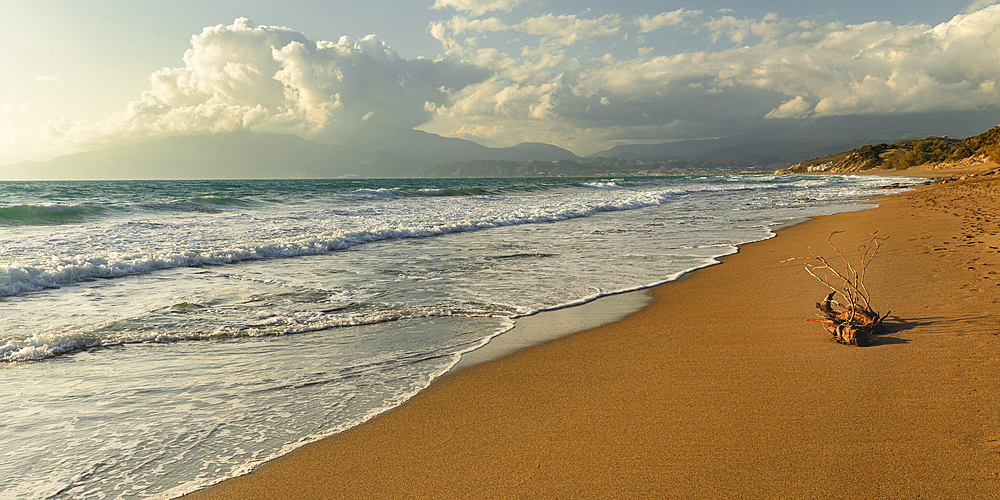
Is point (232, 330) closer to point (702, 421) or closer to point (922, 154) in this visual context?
point (702, 421)

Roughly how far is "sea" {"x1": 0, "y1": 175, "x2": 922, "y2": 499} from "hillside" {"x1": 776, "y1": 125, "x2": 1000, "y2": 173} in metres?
58.9

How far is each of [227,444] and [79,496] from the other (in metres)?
0.64

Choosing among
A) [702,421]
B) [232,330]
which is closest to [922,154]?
[702,421]

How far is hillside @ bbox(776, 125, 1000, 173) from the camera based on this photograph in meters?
56.2

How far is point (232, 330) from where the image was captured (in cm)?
493

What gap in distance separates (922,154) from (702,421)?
96105 millimetres

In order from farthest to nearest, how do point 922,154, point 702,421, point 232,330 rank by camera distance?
point 922,154 → point 232,330 → point 702,421

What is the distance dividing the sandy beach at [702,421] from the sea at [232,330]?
0.49m

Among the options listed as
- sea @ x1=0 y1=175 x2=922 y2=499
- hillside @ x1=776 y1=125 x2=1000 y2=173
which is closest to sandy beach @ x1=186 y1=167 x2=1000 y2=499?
sea @ x1=0 y1=175 x2=922 y2=499

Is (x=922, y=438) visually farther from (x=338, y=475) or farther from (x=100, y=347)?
(x=100, y=347)

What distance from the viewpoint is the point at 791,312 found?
197 inches

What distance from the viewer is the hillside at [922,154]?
184ft

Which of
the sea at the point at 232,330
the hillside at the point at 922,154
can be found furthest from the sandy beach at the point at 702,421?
the hillside at the point at 922,154

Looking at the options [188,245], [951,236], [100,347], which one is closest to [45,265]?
[188,245]
